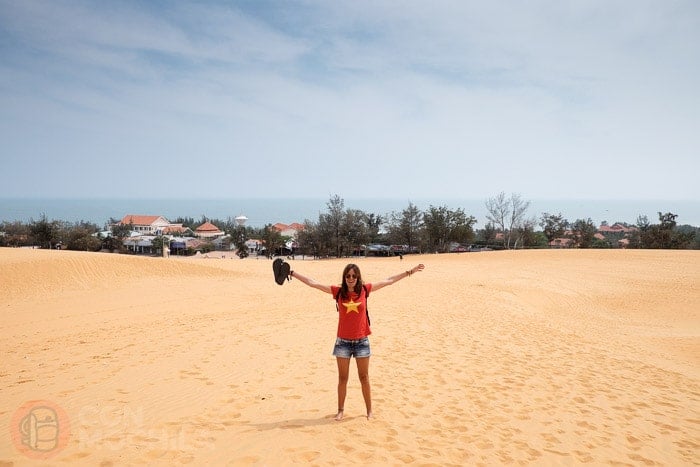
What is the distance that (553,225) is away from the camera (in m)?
69.1

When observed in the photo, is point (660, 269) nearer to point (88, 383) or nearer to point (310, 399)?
→ point (310, 399)

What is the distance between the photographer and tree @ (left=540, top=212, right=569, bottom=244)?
68.6 meters

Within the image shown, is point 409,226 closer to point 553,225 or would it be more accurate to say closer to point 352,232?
point 352,232

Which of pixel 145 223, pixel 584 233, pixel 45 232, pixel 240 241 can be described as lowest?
pixel 240 241

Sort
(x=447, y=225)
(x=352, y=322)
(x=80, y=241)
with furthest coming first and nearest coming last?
(x=80, y=241)
(x=447, y=225)
(x=352, y=322)

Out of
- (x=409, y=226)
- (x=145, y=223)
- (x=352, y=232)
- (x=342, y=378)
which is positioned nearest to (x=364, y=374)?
(x=342, y=378)

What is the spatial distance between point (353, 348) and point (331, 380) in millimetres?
2512

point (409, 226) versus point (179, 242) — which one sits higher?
point (409, 226)

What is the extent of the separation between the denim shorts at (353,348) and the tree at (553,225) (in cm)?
7199

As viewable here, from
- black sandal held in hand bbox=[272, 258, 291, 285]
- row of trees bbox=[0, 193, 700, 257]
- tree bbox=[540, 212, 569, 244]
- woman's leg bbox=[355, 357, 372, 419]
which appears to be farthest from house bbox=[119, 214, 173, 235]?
woman's leg bbox=[355, 357, 372, 419]

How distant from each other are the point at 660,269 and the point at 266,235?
4923cm

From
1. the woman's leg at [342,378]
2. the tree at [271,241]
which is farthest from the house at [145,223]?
the woman's leg at [342,378]

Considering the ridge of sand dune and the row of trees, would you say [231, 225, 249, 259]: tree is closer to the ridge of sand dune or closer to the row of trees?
the row of trees

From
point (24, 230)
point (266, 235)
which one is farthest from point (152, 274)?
point (24, 230)
